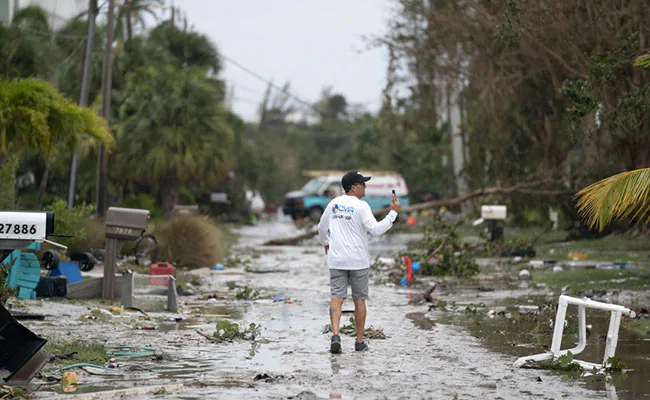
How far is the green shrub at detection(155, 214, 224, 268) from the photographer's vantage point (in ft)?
71.1

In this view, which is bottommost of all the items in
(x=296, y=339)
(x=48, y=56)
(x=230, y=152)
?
(x=296, y=339)

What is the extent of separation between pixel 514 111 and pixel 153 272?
1735 cm

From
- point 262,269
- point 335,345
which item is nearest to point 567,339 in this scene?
point 335,345

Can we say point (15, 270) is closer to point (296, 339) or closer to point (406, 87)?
point (296, 339)

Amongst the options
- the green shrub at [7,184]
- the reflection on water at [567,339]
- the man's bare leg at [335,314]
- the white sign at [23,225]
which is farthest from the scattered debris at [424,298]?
the white sign at [23,225]

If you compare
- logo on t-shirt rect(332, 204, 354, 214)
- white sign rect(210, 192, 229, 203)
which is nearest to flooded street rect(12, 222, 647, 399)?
logo on t-shirt rect(332, 204, 354, 214)

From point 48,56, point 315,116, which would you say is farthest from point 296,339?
point 315,116

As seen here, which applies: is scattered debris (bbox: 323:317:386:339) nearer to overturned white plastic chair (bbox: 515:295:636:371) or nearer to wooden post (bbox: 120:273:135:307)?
overturned white plastic chair (bbox: 515:295:636:371)

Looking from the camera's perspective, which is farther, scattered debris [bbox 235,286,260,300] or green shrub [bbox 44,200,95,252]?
green shrub [bbox 44,200,95,252]

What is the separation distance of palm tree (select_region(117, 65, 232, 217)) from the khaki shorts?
88.0 ft

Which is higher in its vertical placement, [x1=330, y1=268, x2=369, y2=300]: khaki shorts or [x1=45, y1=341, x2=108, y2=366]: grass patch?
[x1=330, y1=268, x2=369, y2=300]: khaki shorts

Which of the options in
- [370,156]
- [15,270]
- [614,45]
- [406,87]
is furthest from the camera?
[370,156]

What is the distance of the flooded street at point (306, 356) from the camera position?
27.1ft

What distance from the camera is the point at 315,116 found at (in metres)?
126
